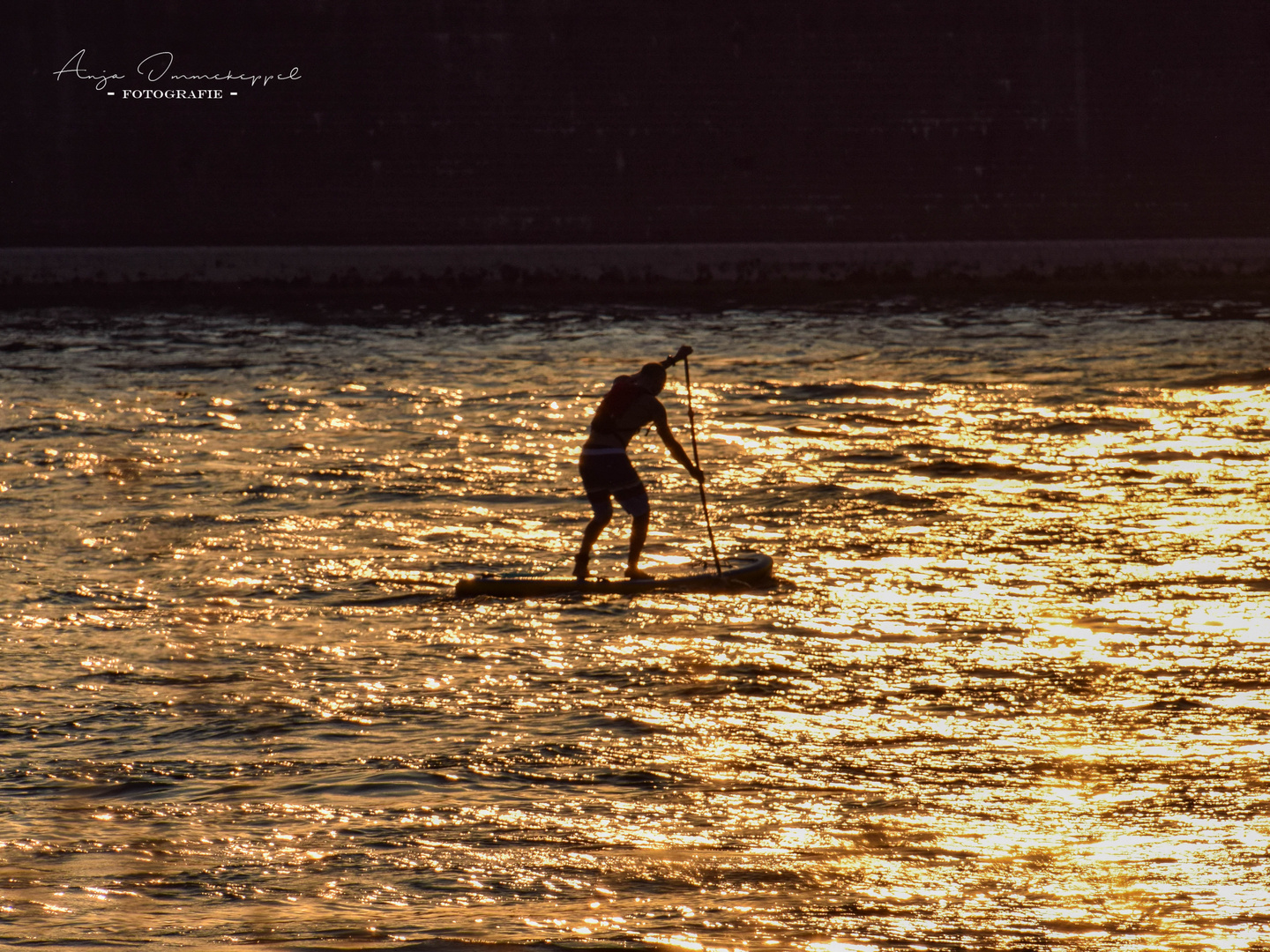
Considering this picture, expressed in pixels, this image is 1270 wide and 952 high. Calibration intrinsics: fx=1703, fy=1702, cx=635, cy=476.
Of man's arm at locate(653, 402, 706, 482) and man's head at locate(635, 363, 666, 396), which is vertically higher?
man's head at locate(635, 363, 666, 396)

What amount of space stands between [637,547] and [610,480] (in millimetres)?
450

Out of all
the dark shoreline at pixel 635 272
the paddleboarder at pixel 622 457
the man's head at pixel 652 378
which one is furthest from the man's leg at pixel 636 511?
the dark shoreline at pixel 635 272

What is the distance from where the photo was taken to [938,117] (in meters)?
35.0

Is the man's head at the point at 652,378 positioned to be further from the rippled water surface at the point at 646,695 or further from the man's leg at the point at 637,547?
the rippled water surface at the point at 646,695

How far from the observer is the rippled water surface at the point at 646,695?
584 cm

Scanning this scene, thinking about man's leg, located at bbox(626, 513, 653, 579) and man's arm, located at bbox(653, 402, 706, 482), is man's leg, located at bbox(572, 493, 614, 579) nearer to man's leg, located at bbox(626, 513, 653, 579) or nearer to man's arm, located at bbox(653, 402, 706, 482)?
man's leg, located at bbox(626, 513, 653, 579)

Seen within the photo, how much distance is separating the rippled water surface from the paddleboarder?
512 mm

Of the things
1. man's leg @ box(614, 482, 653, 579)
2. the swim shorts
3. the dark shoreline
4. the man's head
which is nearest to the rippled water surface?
man's leg @ box(614, 482, 653, 579)

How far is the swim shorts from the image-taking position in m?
10.7

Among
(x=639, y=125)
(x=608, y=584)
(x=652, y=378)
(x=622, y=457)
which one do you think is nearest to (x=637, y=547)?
(x=608, y=584)

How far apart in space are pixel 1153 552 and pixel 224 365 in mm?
15988

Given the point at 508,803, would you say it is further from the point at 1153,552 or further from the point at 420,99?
the point at 420,99

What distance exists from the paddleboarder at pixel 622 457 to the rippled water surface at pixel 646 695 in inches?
20.2

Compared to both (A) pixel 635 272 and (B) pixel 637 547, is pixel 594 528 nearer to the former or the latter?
(B) pixel 637 547
